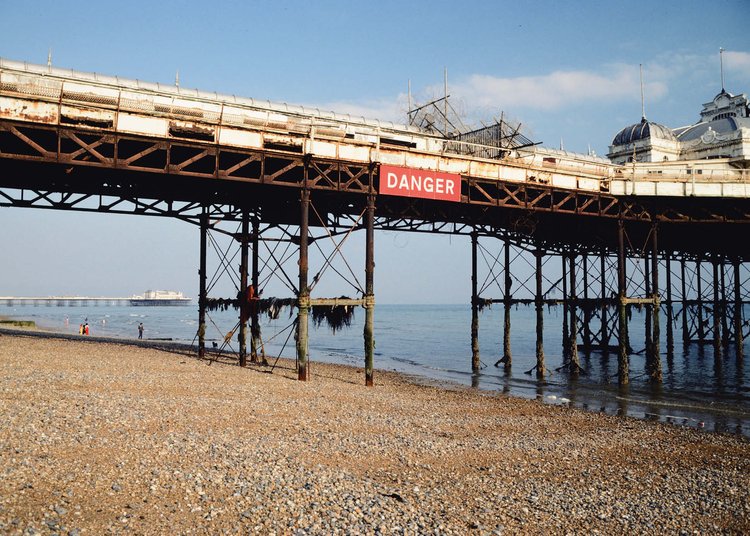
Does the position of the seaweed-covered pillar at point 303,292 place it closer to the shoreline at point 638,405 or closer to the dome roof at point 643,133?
the shoreline at point 638,405

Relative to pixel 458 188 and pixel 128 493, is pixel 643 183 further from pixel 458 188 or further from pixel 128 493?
pixel 128 493

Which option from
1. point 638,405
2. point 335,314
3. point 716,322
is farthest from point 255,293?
point 716,322

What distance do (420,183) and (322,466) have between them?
13619 millimetres

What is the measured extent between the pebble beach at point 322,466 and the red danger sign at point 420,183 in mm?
8053

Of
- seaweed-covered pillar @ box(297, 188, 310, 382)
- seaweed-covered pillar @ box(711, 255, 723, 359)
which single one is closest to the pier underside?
seaweed-covered pillar @ box(297, 188, 310, 382)

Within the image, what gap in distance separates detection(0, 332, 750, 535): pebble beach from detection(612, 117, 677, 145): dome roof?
39.0 m

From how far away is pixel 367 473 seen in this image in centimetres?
941

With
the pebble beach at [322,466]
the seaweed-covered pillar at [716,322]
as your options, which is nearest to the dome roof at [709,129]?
the seaweed-covered pillar at [716,322]

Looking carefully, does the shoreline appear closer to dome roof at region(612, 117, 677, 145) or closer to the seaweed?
the seaweed

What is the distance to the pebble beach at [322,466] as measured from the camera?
7.12m

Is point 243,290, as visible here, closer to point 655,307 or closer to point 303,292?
point 303,292

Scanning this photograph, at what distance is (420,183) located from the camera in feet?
68.4

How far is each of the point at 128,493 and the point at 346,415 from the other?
713cm

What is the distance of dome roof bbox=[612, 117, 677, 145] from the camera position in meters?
48.4
